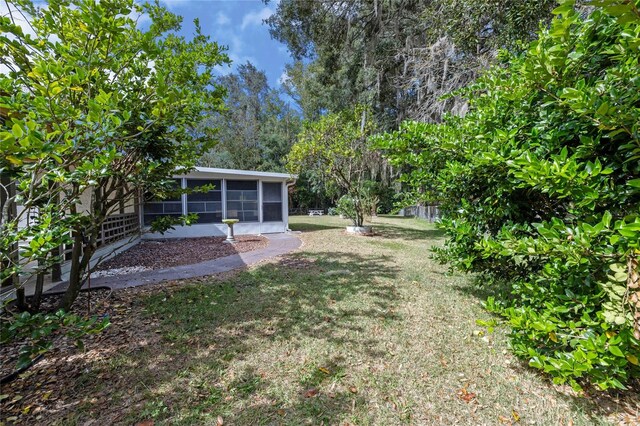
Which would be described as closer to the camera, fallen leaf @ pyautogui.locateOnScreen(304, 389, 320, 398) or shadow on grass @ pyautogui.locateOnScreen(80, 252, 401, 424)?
shadow on grass @ pyautogui.locateOnScreen(80, 252, 401, 424)

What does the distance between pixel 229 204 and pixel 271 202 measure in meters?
1.67

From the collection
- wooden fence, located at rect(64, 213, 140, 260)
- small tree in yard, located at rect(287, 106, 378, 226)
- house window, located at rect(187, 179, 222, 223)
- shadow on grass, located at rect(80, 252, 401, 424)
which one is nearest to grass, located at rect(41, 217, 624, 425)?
shadow on grass, located at rect(80, 252, 401, 424)

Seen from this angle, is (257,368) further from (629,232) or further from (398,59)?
(398,59)

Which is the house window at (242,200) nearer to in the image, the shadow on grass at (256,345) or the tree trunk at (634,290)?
the shadow on grass at (256,345)

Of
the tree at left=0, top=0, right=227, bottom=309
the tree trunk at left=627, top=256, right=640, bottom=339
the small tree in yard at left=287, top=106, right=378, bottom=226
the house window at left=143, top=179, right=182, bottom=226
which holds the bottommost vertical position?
the tree trunk at left=627, top=256, right=640, bottom=339

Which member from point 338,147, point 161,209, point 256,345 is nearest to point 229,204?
point 161,209

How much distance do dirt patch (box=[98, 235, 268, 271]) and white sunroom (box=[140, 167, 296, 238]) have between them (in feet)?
3.39

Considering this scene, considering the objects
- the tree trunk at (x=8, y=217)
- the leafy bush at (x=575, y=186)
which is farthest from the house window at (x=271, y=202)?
the leafy bush at (x=575, y=186)

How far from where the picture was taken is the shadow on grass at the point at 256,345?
2061 millimetres

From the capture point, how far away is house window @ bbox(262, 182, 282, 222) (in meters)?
11.7

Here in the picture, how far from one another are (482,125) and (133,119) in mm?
3491

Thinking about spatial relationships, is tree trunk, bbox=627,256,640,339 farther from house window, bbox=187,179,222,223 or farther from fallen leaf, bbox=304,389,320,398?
house window, bbox=187,179,222,223

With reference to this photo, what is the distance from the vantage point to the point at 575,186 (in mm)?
1770

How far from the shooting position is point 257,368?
2494 millimetres
